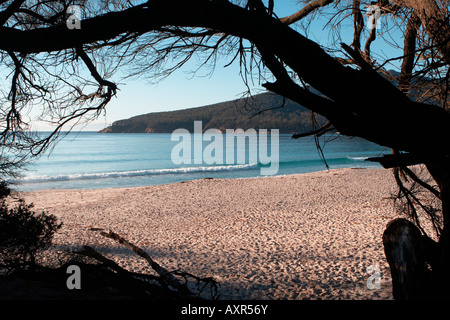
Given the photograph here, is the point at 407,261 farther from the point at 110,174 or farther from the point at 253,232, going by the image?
the point at 110,174

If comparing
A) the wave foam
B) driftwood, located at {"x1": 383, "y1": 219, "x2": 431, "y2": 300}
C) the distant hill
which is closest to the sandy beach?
driftwood, located at {"x1": 383, "y1": 219, "x2": 431, "y2": 300}

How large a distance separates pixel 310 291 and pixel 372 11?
3.48 meters

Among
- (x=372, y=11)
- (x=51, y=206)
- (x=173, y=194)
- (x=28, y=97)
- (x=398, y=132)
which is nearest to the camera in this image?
(x=398, y=132)

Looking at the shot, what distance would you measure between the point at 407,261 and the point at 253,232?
5636 mm

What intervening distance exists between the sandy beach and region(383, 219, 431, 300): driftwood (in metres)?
1.79

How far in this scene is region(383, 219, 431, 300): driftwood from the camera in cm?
254

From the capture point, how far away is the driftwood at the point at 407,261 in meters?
2.54

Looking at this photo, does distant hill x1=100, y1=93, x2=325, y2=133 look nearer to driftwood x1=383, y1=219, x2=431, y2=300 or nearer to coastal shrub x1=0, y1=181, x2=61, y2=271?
coastal shrub x1=0, y1=181, x2=61, y2=271

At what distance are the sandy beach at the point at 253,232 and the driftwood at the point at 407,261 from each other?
1.79 meters

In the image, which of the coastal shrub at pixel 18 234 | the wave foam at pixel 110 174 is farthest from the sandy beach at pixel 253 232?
the wave foam at pixel 110 174

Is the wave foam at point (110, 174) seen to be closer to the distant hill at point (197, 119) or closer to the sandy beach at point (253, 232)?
the sandy beach at point (253, 232)

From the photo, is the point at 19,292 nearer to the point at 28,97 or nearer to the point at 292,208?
the point at 28,97
